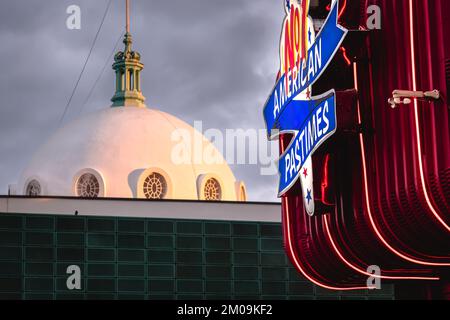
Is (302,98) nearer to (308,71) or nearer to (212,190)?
(308,71)

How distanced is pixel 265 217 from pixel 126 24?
83.7 ft

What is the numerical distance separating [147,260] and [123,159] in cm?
1264

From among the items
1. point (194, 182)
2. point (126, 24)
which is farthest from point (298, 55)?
point (126, 24)

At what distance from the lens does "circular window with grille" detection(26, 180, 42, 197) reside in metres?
66.1

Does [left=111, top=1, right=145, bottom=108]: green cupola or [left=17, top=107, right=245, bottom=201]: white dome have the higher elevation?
[left=111, top=1, right=145, bottom=108]: green cupola

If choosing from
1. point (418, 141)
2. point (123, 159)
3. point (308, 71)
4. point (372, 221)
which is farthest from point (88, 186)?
point (418, 141)

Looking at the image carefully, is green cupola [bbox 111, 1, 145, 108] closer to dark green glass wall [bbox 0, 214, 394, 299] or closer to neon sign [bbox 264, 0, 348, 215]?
dark green glass wall [bbox 0, 214, 394, 299]

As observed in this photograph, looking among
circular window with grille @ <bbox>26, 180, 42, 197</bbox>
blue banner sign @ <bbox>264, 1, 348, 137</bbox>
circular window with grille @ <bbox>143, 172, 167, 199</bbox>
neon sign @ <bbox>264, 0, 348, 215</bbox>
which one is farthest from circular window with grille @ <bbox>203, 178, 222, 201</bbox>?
blue banner sign @ <bbox>264, 1, 348, 137</bbox>

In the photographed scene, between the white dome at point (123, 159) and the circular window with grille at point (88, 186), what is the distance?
173mm

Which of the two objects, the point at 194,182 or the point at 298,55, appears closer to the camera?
the point at 298,55

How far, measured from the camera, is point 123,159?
215 feet

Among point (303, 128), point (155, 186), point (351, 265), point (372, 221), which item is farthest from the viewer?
point (155, 186)
